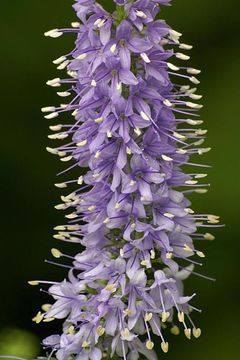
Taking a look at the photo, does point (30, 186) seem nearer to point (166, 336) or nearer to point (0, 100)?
point (0, 100)

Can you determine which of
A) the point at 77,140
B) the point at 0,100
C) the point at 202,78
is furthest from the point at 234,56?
the point at 77,140

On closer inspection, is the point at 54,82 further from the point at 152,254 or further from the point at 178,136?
the point at 152,254

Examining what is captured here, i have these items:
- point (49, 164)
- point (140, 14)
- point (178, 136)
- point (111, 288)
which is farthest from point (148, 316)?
point (49, 164)

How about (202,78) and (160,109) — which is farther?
(202,78)

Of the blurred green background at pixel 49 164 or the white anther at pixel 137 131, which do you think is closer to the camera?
the white anther at pixel 137 131

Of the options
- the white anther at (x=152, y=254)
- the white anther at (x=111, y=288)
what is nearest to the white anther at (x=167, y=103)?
the white anther at (x=152, y=254)

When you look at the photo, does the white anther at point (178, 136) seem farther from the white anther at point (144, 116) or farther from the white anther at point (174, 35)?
the white anther at point (174, 35)
